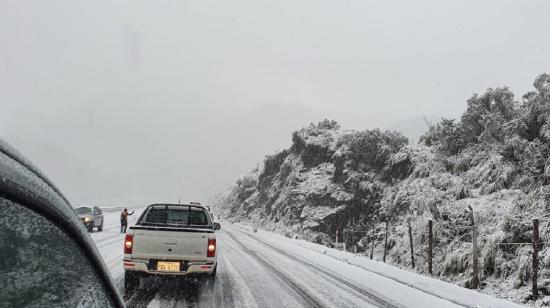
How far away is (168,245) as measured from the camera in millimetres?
8867

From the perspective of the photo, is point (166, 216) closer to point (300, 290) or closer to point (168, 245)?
point (168, 245)

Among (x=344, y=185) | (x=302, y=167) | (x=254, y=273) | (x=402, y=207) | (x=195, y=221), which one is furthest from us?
(x=302, y=167)

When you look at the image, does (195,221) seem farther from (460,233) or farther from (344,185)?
(344,185)

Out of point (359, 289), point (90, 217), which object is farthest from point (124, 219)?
point (359, 289)

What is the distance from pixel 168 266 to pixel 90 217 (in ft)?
57.9

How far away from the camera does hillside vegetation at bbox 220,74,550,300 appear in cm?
1252

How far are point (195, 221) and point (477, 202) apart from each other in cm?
1019

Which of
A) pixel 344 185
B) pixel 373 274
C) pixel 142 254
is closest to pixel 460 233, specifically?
pixel 373 274

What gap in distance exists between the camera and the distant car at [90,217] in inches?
945

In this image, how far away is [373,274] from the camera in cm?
1259

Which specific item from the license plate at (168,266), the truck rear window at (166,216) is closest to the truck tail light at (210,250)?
the license plate at (168,266)

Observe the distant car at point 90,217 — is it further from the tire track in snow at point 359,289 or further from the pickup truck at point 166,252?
the pickup truck at point 166,252

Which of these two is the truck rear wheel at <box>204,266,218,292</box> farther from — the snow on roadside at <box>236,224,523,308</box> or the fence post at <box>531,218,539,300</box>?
the fence post at <box>531,218,539,300</box>

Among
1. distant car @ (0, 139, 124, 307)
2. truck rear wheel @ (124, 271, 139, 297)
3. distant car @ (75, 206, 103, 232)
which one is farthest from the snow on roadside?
distant car @ (75, 206, 103, 232)
